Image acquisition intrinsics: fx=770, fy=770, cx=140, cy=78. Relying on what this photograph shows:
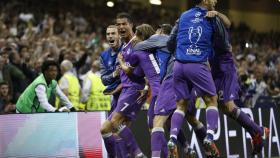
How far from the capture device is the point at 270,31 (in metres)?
37.0

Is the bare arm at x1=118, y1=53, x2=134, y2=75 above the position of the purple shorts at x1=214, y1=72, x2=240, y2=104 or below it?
above

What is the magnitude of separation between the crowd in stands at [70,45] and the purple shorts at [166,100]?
2955mm

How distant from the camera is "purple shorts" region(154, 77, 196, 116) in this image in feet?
35.0

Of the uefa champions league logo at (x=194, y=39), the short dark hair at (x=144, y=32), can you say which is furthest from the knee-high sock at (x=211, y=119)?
the short dark hair at (x=144, y=32)

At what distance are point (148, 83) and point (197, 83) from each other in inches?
48.4

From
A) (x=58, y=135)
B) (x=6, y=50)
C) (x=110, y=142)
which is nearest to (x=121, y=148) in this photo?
(x=110, y=142)

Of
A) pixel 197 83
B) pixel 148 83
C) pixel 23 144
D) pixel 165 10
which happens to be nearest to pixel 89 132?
pixel 23 144

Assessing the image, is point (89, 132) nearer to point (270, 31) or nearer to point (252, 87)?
point (252, 87)

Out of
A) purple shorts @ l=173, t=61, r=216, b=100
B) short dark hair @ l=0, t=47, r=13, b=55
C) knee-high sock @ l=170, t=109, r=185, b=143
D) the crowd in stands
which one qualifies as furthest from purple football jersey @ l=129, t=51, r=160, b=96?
short dark hair @ l=0, t=47, r=13, b=55

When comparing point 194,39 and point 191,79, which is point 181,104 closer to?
point 191,79

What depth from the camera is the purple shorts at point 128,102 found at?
37.6 ft

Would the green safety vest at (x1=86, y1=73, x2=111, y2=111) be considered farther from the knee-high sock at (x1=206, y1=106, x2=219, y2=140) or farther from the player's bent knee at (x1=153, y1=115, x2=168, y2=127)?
the knee-high sock at (x1=206, y1=106, x2=219, y2=140)

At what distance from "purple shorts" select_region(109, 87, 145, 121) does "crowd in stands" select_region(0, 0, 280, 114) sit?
2.61 meters

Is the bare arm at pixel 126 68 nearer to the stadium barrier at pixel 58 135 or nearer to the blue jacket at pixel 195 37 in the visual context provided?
the blue jacket at pixel 195 37
